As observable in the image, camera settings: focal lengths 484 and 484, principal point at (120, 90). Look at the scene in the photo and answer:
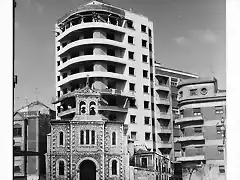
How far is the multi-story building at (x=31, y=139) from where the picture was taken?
3596mm

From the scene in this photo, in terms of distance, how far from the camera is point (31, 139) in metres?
3.69

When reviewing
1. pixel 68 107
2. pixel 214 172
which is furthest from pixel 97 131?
pixel 214 172

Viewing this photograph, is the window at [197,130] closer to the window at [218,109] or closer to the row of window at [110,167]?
the window at [218,109]

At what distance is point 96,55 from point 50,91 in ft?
1.52

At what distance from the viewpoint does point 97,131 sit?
3787 millimetres

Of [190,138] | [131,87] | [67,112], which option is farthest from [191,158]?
[67,112]

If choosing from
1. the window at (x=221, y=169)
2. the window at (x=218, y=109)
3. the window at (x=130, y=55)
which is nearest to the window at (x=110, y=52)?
the window at (x=130, y=55)

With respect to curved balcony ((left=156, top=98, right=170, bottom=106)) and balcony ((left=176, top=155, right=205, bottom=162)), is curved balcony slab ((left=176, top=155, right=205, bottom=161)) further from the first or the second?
curved balcony ((left=156, top=98, right=170, bottom=106))

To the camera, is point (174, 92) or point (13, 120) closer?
point (13, 120)

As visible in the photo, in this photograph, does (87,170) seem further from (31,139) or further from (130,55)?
(130,55)

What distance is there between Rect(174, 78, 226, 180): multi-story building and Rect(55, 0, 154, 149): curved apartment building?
11.0 inches

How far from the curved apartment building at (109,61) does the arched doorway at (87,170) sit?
38cm

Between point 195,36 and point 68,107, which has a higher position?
point 195,36
